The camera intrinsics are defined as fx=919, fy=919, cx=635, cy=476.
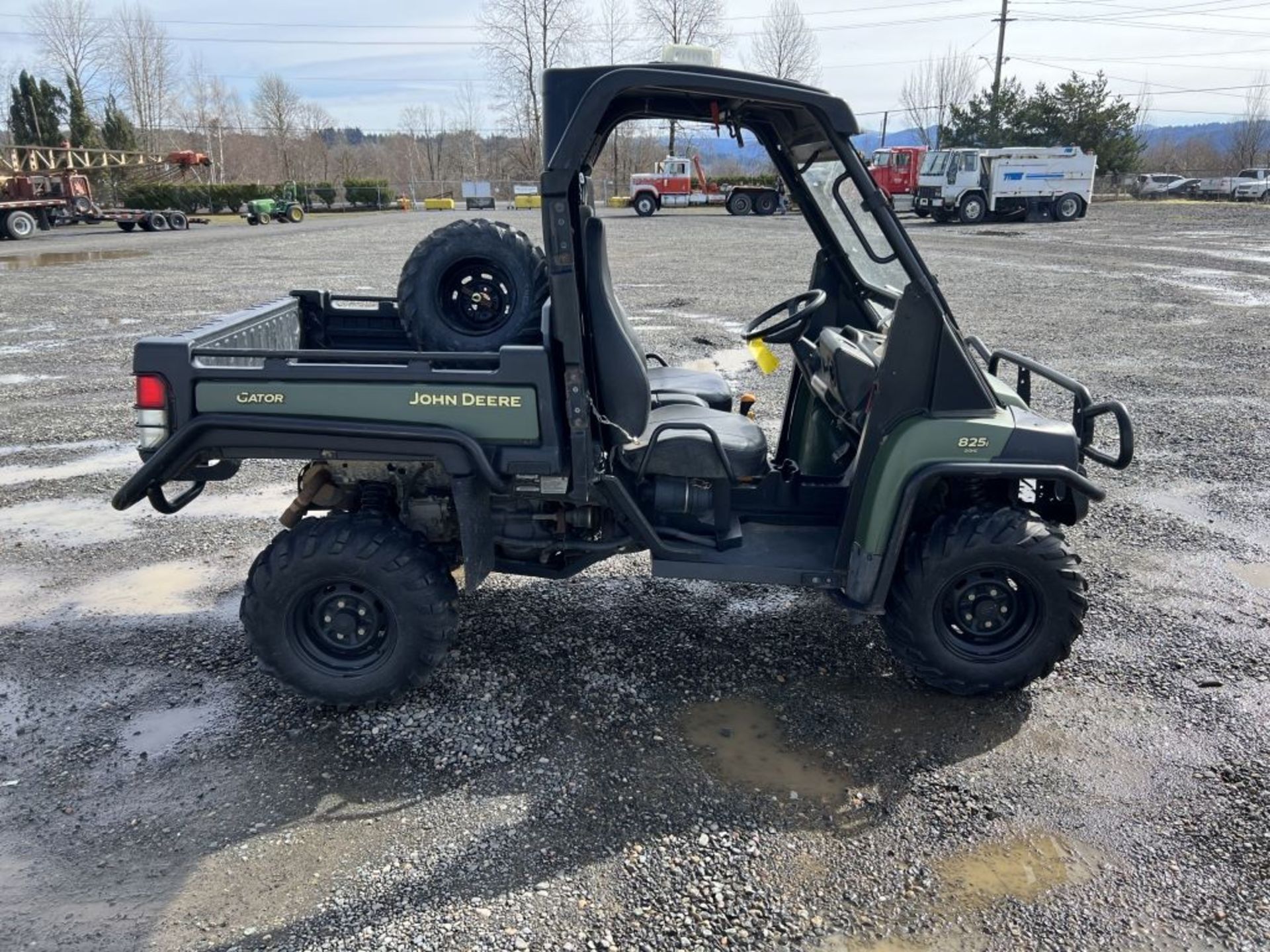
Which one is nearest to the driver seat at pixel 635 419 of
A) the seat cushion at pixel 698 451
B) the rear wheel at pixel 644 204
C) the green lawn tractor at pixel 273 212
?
the seat cushion at pixel 698 451

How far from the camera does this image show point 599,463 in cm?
356

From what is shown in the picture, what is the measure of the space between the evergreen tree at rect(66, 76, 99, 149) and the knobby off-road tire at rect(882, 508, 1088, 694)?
55.8 metres

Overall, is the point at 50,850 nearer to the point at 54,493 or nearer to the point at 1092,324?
the point at 54,493

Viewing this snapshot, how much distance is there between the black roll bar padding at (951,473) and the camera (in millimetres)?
3369

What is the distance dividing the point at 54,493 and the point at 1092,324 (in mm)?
11460

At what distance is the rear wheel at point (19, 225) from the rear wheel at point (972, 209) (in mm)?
29491

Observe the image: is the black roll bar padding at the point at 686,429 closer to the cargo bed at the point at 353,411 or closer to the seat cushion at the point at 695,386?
the cargo bed at the point at 353,411

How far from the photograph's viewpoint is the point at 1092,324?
38.7 feet

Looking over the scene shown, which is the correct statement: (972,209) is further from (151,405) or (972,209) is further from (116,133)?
(116,133)

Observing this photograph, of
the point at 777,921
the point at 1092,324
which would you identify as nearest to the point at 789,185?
the point at 777,921

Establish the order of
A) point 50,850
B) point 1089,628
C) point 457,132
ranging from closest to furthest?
point 50,850 < point 1089,628 < point 457,132

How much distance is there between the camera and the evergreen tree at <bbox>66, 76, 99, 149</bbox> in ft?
158

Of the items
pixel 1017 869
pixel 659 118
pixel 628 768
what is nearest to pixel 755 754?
pixel 628 768

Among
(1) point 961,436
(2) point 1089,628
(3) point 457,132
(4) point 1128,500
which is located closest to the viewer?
(1) point 961,436
